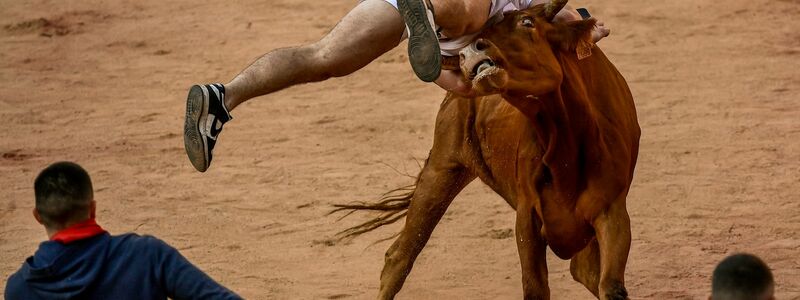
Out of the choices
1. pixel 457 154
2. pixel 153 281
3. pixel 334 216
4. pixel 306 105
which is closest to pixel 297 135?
pixel 306 105

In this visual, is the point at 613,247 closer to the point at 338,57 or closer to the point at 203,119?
the point at 338,57

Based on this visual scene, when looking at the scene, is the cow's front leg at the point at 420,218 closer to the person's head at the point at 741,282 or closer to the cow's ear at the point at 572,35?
the cow's ear at the point at 572,35

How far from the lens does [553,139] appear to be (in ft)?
21.5

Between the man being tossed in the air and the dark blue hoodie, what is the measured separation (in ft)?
5.26

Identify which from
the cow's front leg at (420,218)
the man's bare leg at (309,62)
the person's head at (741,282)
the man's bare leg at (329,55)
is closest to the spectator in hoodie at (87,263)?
the person's head at (741,282)

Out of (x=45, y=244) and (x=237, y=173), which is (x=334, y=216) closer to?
(x=237, y=173)

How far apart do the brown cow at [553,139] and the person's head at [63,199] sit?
191cm

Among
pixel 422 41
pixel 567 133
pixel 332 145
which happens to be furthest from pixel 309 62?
pixel 332 145

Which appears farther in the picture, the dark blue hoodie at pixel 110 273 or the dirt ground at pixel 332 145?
the dirt ground at pixel 332 145

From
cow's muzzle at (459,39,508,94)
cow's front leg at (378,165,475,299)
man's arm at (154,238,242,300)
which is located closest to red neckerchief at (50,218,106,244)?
man's arm at (154,238,242,300)

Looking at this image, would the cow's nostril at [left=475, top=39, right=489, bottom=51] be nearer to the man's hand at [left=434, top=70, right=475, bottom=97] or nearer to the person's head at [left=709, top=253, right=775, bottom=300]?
the man's hand at [left=434, top=70, right=475, bottom=97]

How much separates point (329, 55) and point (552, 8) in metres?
1.00

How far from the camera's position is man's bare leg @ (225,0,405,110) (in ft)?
20.6

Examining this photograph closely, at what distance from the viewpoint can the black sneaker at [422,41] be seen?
5855 mm
